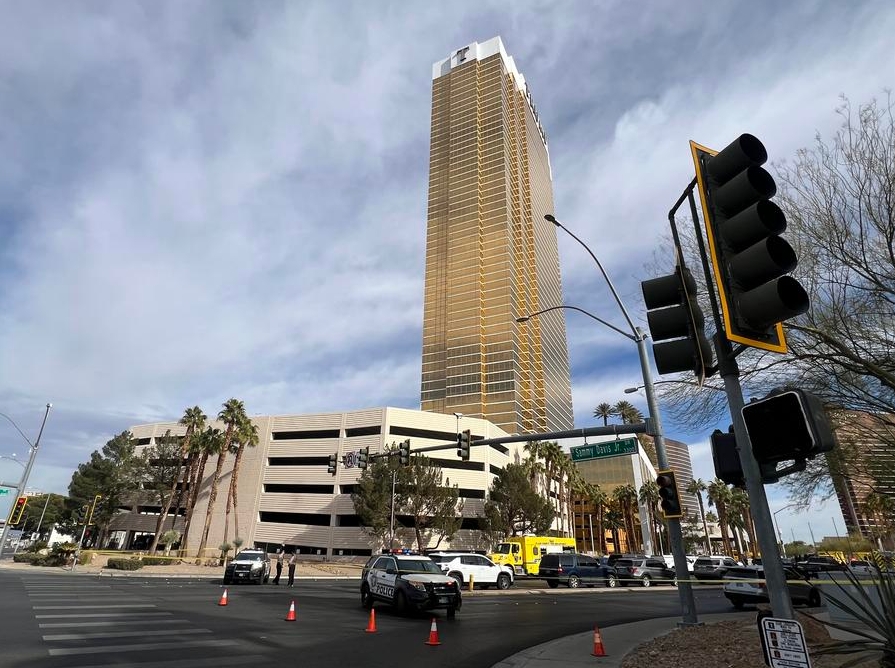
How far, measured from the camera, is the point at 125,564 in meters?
34.3

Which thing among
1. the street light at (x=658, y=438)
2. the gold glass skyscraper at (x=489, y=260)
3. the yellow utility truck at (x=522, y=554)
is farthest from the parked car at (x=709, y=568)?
the gold glass skyscraper at (x=489, y=260)

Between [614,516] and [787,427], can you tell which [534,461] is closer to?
[614,516]

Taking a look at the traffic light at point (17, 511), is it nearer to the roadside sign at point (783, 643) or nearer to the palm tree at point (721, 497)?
the roadside sign at point (783, 643)

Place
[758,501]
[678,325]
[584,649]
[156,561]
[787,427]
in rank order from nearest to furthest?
[787,427]
[758,501]
[678,325]
[584,649]
[156,561]

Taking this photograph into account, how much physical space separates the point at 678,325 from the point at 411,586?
12.9 meters

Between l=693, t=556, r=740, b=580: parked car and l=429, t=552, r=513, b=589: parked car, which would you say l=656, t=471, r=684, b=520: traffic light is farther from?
l=693, t=556, r=740, b=580: parked car

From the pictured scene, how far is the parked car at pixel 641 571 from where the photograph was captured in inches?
1318

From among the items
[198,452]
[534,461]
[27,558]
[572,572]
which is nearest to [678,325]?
[572,572]

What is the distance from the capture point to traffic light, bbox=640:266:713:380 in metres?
4.62

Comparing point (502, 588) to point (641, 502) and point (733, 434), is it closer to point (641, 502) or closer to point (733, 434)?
point (733, 434)

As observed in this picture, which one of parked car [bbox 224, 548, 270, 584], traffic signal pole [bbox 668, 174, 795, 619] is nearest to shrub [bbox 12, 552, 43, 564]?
parked car [bbox 224, 548, 270, 584]

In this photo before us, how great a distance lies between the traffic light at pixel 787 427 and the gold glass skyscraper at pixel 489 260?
94.6 m

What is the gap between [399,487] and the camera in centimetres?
5019

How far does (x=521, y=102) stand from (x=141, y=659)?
153 m
